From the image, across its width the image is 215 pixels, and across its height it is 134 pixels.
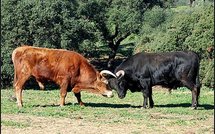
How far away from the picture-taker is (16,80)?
16.7 metres

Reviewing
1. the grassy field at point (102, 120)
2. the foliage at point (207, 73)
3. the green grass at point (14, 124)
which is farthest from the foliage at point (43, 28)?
the green grass at point (14, 124)

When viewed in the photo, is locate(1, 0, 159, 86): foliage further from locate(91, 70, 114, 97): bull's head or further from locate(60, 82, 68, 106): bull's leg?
locate(60, 82, 68, 106): bull's leg

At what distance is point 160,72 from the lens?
17.7 metres

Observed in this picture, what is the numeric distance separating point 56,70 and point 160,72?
12.5ft

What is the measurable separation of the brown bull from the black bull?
1.16m

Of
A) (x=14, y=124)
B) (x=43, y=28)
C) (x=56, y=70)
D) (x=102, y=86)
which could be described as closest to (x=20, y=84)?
(x=56, y=70)

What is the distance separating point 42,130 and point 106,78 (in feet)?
22.2

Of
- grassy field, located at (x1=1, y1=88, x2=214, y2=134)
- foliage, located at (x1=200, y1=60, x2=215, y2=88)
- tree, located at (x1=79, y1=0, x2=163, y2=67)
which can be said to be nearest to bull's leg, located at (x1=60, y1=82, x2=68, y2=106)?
grassy field, located at (x1=1, y1=88, x2=214, y2=134)

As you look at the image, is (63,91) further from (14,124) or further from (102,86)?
(14,124)

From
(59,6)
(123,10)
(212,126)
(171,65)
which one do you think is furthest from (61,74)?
(123,10)

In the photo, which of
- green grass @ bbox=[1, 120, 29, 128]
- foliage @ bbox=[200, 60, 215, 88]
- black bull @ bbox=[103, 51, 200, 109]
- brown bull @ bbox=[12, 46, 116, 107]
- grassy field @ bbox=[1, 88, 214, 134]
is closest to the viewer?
grassy field @ bbox=[1, 88, 214, 134]

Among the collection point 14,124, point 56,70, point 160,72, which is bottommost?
point 14,124

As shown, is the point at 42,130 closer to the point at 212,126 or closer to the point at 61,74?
the point at 212,126

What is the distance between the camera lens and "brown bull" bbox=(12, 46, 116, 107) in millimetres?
16469
